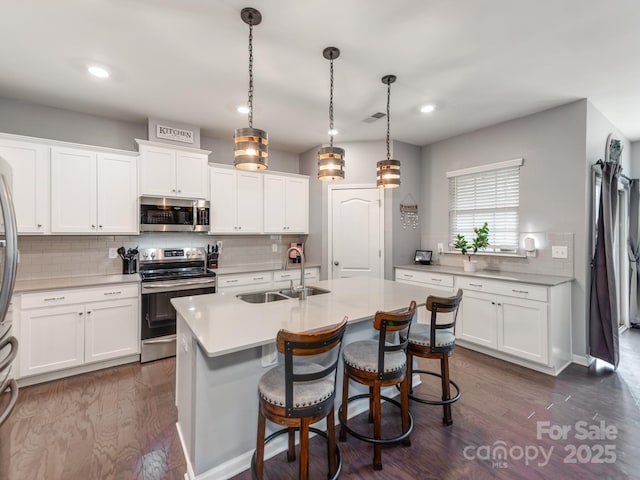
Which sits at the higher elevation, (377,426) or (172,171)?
(172,171)

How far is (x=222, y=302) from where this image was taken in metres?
2.21

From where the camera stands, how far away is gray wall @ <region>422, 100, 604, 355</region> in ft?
10.4

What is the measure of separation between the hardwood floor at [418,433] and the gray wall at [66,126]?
2579 mm

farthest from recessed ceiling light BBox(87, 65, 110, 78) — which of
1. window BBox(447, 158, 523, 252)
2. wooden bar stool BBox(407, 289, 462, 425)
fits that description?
window BBox(447, 158, 523, 252)

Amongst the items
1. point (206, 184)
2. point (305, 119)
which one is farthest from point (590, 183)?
point (206, 184)

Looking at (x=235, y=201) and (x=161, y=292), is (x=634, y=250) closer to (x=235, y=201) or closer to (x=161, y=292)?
(x=235, y=201)

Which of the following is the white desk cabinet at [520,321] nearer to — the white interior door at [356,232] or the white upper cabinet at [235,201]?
the white interior door at [356,232]

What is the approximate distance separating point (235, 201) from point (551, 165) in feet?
12.7

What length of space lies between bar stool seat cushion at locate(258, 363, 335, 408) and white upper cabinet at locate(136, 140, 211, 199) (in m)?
2.84

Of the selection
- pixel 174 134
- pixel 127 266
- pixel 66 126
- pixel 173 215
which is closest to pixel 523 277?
pixel 173 215

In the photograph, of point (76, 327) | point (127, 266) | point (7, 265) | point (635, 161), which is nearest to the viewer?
point (7, 265)

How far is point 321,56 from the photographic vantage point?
2.40m

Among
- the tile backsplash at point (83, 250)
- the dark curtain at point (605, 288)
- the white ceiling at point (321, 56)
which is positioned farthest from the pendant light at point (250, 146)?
the dark curtain at point (605, 288)

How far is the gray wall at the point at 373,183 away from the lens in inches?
175
